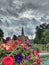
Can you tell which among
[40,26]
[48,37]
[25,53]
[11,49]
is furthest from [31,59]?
[40,26]

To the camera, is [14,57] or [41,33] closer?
[14,57]

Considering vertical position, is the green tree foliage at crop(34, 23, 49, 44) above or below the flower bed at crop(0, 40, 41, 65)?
below

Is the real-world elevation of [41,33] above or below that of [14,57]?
below

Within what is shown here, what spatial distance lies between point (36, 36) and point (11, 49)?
170 ft

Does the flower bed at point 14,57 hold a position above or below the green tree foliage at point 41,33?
above

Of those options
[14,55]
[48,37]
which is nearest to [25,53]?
[14,55]

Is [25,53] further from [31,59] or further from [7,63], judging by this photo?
[7,63]

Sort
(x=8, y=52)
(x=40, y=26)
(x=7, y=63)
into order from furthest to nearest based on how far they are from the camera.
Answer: (x=40, y=26) → (x=8, y=52) → (x=7, y=63)

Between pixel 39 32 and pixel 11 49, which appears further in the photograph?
pixel 39 32

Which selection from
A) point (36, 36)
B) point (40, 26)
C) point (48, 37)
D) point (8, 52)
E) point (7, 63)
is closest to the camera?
point (7, 63)

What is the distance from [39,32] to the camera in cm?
5559

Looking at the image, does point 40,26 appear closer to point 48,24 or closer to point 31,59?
point 48,24

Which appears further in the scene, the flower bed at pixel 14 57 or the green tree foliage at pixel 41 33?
the green tree foliage at pixel 41 33

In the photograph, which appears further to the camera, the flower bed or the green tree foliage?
the green tree foliage
